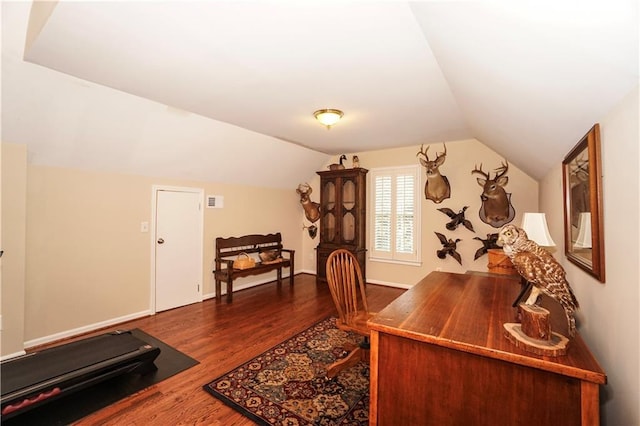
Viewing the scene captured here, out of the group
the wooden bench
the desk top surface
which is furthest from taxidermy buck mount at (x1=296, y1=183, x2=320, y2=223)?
the desk top surface

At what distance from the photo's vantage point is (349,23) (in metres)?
1.57

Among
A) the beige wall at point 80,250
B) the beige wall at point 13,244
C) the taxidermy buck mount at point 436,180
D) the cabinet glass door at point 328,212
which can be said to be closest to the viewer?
the beige wall at point 13,244

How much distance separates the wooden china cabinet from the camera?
5031 millimetres

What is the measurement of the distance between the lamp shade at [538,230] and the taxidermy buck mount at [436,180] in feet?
8.29

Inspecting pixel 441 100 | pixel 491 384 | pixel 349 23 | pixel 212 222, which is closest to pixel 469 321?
pixel 491 384

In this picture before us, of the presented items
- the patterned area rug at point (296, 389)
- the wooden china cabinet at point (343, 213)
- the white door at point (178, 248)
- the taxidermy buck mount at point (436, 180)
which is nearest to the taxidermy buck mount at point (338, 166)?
the wooden china cabinet at point (343, 213)

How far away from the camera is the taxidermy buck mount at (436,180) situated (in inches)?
173

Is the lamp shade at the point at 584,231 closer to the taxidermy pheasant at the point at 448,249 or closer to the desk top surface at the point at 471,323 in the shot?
the desk top surface at the point at 471,323

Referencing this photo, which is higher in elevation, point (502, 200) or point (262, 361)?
point (502, 200)

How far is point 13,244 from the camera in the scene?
247 centimetres

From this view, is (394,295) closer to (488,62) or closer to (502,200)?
(502,200)

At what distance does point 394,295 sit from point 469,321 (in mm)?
3196

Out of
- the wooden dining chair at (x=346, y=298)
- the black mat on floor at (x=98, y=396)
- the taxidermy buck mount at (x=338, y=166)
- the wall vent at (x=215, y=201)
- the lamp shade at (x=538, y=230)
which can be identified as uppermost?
the taxidermy buck mount at (x=338, y=166)

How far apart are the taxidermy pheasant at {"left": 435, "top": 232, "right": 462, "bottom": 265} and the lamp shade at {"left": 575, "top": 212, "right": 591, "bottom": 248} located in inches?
106
